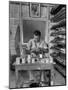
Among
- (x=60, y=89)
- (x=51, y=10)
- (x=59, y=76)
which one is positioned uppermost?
(x=51, y=10)

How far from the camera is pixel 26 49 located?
82.3 inches

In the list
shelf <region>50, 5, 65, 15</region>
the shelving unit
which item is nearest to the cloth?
the shelving unit

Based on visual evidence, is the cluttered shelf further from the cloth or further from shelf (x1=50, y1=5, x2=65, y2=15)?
the cloth

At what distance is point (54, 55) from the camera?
2.15 metres

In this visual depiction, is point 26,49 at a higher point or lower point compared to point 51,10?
lower

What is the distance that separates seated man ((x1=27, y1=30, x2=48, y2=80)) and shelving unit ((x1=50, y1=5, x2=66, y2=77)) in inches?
4.2

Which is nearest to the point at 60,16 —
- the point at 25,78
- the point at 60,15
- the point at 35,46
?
the point at 60,15

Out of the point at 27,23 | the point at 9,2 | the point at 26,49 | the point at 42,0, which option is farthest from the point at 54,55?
the point at 9,2

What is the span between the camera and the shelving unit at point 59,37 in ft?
7.02

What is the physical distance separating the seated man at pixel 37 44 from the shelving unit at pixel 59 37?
11 cm

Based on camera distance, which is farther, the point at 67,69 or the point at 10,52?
the point at 67,69

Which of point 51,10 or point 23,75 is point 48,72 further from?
point 51,10

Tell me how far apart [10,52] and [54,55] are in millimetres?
583

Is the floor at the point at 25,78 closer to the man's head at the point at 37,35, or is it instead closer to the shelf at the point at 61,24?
the man's head at the point at 37,35
